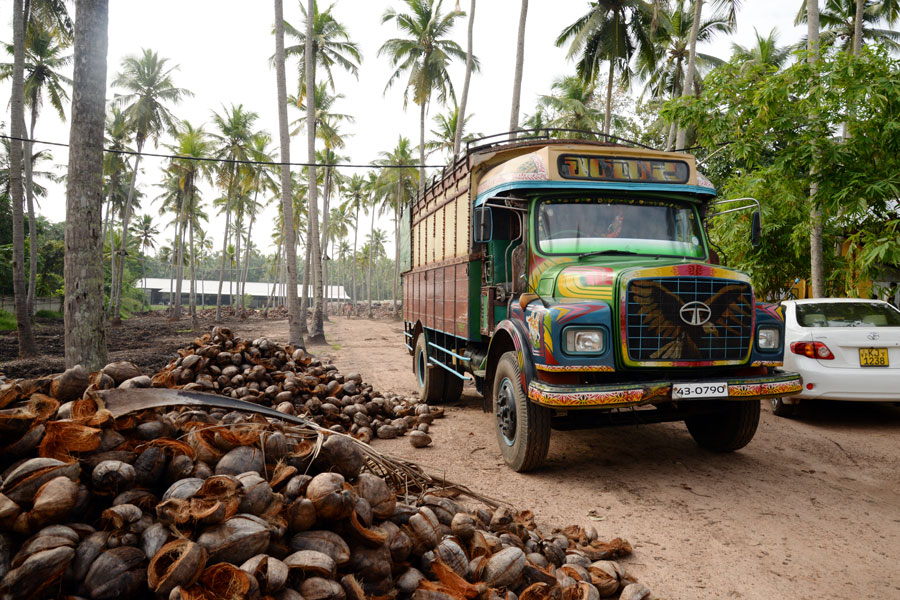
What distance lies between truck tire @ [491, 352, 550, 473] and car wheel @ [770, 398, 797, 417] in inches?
176

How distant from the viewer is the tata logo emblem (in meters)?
4.69

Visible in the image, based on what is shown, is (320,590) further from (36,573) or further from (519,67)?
(519,67)

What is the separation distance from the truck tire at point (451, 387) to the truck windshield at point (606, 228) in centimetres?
362

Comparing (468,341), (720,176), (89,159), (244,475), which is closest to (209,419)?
(244,475)

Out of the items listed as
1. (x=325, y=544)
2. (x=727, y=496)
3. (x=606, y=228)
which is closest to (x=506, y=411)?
(x=727, y=496)

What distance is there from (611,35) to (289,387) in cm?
2206

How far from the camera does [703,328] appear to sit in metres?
4.75

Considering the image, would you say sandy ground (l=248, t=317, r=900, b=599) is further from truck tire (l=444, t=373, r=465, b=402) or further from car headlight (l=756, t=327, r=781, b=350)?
car headlight (l=756, t=327, r=781, b=350)

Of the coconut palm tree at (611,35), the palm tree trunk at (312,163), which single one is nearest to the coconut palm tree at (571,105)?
the coconut palm tree at (611,35)

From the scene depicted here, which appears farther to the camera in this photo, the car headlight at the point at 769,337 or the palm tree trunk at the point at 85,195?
the palm tree trunk at the point at 85,195

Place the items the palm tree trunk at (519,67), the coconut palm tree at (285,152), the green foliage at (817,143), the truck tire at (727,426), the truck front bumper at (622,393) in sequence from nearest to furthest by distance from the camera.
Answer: the truck front bumper at (622,393) → the truck tire at (727,426) → the green foliage at (817,143) → the coconut palm tree at (285,152) → the palm tree trunk at (519,67)

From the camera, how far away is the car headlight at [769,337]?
510 cm

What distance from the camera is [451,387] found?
8.68 meters

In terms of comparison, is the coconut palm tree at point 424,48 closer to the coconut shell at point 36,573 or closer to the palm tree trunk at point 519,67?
the palm tree trunk at point 519,67
